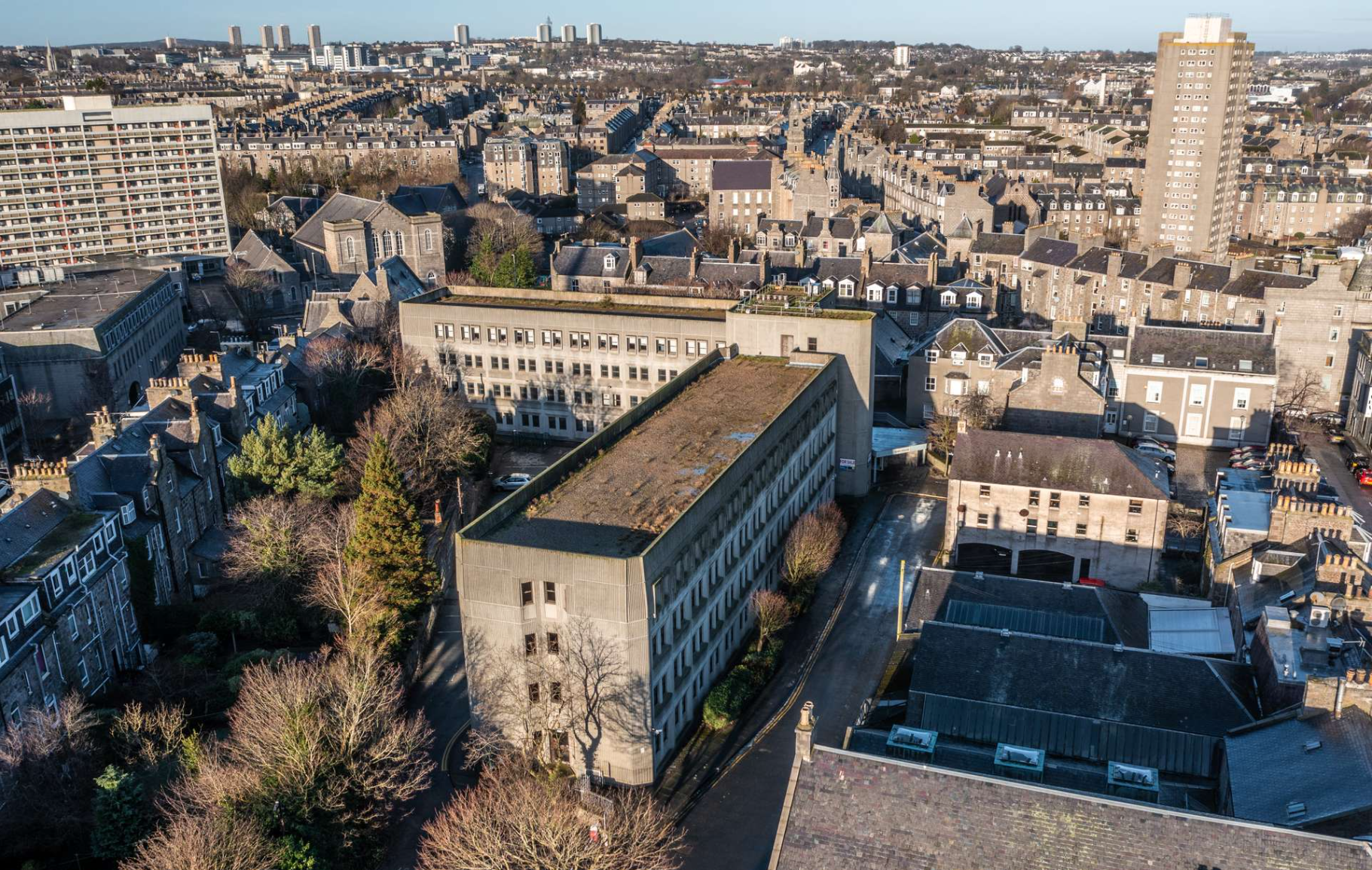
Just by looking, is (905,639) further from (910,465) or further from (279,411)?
(279,411)

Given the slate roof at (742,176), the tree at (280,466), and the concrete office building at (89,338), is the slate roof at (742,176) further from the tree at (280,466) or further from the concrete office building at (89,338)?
the tree at (280,466)

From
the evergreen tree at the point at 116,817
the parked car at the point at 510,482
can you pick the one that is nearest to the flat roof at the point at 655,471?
the evergreen tree at the point at 116,817

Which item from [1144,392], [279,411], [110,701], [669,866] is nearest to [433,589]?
[110,701]

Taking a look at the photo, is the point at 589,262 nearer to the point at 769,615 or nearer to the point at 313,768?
the point at 769,615

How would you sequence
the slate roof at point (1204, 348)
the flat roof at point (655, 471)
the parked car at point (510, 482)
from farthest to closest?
Answer: the slate roof at point (1204, 348)
the parked car at point (510, 482)
the flat roof at point (655, 471)

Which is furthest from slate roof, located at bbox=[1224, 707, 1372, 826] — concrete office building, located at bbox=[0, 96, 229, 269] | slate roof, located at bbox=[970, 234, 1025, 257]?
concrete office building, located at bbox=[0, 96, 229, 269]

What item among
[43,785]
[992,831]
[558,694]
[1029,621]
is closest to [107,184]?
[43,785]

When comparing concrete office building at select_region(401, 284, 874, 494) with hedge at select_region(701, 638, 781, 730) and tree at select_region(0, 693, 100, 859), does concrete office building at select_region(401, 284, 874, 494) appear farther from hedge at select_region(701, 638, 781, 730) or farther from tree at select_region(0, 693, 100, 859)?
tree at select_region(0, 693, 100, 859)
